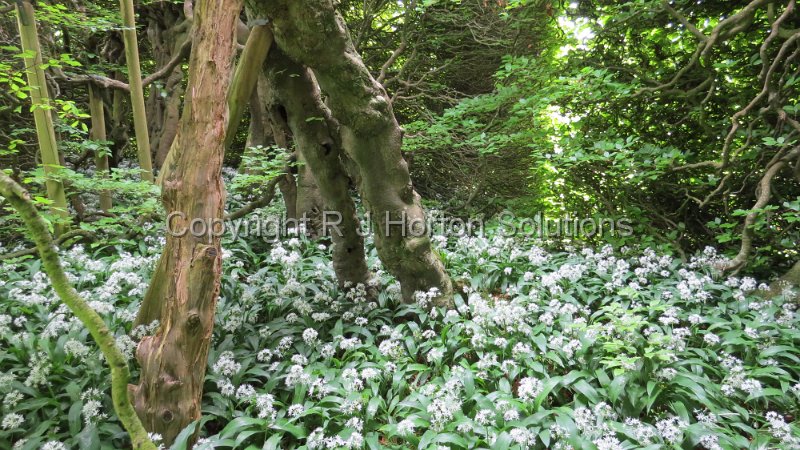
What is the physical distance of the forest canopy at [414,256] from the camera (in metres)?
2.65

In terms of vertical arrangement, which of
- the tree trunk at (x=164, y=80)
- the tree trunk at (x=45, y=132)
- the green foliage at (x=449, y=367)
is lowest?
the green foliage at (x=449, y=367)

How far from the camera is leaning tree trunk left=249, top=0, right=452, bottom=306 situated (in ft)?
10.8

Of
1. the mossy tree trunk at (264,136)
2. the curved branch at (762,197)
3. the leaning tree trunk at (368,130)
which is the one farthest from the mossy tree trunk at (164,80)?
the curved branch at (762,197)

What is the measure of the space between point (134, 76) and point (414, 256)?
415cm

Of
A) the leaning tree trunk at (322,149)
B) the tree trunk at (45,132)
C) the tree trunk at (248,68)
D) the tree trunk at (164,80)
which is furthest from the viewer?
the tree trunk at (164,80)

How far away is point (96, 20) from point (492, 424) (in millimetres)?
5371

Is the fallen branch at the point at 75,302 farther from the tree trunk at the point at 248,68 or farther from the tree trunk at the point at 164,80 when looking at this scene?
the tree trunk at the point at 164,80

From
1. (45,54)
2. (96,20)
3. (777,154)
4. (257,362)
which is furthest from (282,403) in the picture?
(45,54)

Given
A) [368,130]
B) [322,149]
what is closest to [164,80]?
[322,149]

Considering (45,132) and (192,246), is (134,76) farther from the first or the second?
(192,246)

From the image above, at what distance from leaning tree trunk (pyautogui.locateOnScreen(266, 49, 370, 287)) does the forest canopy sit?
2 cm

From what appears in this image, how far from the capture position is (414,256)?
13.7 ft

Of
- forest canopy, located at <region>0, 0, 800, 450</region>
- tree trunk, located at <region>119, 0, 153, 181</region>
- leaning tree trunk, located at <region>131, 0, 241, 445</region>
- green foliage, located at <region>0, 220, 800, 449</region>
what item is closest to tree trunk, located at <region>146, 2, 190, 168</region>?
A: forest canopy, located at <region>0, 0, 800, 450</region>

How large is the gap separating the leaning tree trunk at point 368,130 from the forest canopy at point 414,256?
21 millimetres
